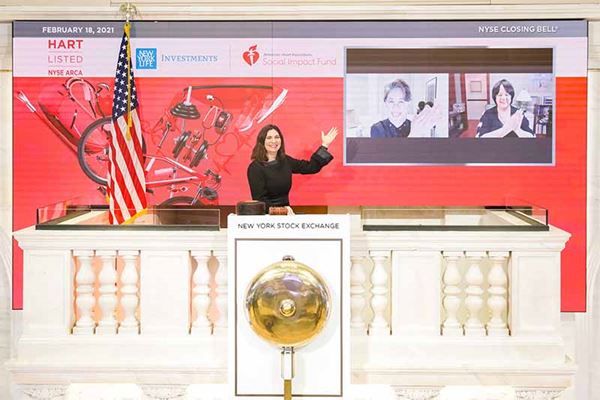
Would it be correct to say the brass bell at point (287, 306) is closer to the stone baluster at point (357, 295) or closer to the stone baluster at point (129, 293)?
the stone baluster at point (357, 295)

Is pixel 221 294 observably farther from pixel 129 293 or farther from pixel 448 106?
pixel 448 106

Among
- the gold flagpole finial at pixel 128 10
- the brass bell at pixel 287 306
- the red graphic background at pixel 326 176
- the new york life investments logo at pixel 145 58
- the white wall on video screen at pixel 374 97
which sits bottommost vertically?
the brass bell at pixel 287 306

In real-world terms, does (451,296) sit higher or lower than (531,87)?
lower

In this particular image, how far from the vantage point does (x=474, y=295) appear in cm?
456

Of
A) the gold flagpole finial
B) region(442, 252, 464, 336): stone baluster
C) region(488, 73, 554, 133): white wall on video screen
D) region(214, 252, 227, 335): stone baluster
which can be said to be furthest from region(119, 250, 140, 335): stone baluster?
region(488, 73, 554, 133): white wall on video screen

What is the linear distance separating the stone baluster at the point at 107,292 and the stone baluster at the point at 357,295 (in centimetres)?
135

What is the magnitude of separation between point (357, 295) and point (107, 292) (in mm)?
1426

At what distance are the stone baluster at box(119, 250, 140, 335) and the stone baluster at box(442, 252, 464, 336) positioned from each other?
176 cm

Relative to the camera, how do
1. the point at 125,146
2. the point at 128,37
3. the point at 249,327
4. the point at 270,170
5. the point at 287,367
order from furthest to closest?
the point at 128,37, the point at 125,146, the point at 270,170, the point at 249,327, the point at 287,367

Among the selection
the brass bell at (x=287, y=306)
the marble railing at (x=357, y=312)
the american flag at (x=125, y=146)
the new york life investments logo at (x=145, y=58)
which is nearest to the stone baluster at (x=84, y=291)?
the marble railing at (x=357, y=312)

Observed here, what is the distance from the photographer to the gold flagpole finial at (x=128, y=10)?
7.15 meters

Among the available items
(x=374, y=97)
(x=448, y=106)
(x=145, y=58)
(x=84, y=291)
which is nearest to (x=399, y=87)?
(x=374, y=97)

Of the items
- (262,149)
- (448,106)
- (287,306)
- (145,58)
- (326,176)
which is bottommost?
(287,306)

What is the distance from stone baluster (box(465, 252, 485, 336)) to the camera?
4.53 m
